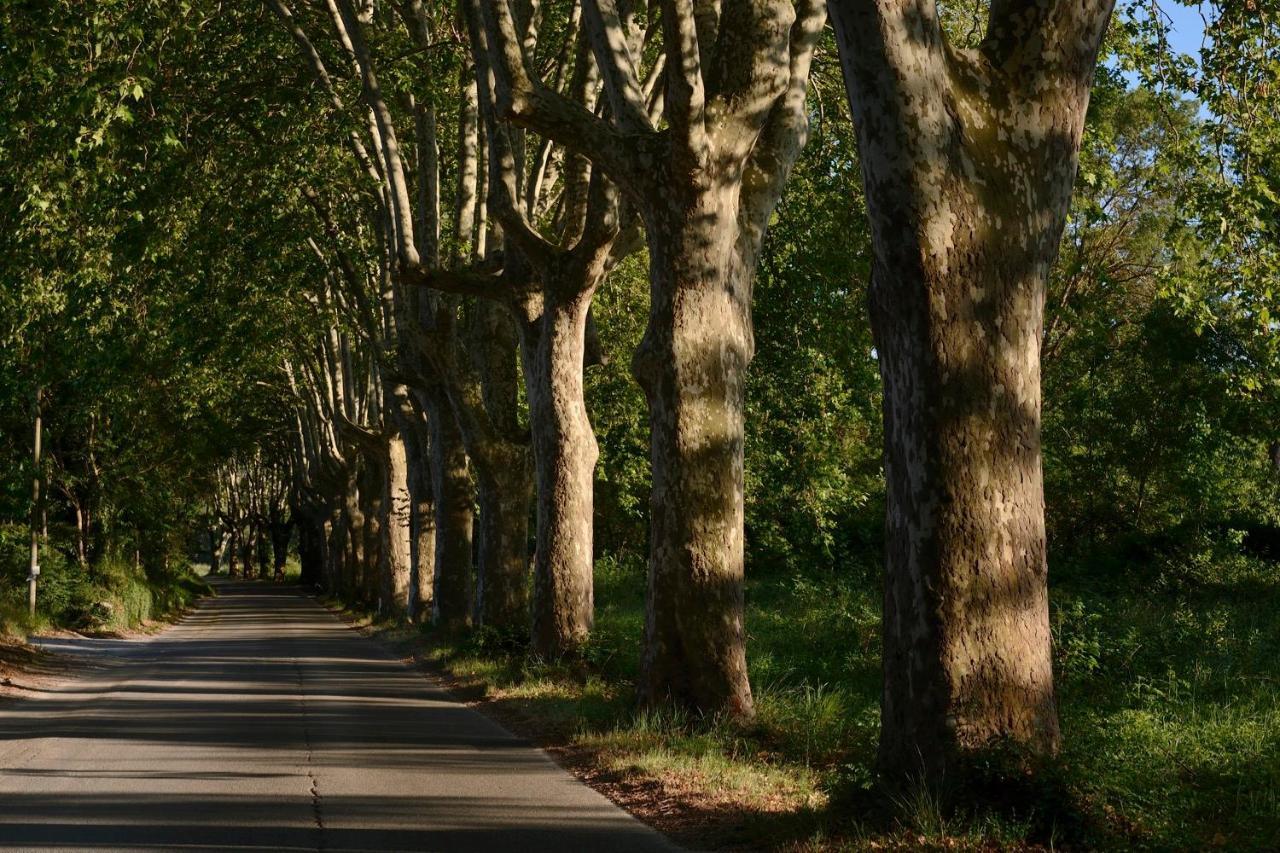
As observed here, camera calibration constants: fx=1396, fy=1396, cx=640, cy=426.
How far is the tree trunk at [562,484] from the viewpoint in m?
16.8

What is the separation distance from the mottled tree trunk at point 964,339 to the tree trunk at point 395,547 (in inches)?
1095

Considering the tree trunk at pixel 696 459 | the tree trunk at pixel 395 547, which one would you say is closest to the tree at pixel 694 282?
the tree trunk at pixel 696 459

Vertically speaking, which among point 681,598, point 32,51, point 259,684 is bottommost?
point 259,684

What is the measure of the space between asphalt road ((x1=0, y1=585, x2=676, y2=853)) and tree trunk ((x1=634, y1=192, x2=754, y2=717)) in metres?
1.56

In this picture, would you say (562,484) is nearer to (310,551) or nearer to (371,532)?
(371,532)

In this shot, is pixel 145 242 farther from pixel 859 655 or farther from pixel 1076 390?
pixel 1076 390

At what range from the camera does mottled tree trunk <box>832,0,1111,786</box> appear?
705 cm

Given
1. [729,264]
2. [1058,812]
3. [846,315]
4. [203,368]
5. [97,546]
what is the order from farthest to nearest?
[97,546] < [203,368] < [846,315] < [729,264] < [1058,812]

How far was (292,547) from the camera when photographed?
13300 centimetres

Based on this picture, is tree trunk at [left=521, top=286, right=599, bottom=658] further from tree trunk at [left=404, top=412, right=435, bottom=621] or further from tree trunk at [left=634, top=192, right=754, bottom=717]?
tree trunk at [left=404, top=412, right=435, bottom=621]

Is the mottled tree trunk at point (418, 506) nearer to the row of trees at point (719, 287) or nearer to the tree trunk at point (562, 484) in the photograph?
the row of trees at point (719, 287)

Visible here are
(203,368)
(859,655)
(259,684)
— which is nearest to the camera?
(859,655)

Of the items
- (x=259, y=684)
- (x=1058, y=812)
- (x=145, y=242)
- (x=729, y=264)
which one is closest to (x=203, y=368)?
(x=145, y=242)

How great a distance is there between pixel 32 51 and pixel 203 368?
21361 mm
